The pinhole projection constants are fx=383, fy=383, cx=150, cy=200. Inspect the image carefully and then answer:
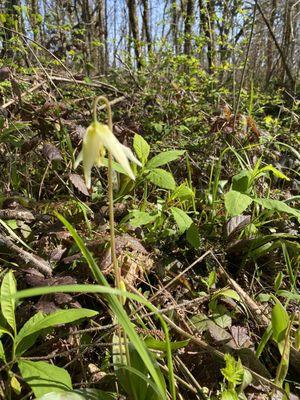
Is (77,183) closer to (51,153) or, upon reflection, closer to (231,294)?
(51,153)

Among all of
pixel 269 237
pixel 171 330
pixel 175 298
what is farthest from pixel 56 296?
pixel 269 237

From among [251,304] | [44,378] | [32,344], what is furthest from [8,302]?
[251,304]

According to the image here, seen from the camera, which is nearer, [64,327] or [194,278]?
[64,327]

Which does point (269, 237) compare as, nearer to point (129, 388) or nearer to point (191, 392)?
point (191, 392)

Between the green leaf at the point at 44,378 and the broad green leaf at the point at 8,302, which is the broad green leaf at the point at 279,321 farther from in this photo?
the broad green leaf at the point at 8,302

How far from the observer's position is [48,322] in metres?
1.27

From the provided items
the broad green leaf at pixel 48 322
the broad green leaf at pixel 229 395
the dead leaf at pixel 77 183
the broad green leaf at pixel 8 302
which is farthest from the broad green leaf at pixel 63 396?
the dead leaf at pixel 77 183

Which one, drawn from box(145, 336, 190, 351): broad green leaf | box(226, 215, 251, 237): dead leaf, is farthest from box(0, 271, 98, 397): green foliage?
box(226, 215, 251, 237): dead leaf

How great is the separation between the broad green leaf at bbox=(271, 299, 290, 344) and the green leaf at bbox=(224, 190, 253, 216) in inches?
19.2

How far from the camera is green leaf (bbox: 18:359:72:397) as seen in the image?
45.1 inches

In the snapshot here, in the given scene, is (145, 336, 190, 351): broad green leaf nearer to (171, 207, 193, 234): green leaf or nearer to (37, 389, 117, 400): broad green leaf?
(37, 389, 117, 400): broad green leaf

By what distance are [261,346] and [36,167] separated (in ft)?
5.88

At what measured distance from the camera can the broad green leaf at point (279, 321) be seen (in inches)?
58.7

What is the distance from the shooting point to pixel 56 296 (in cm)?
138
